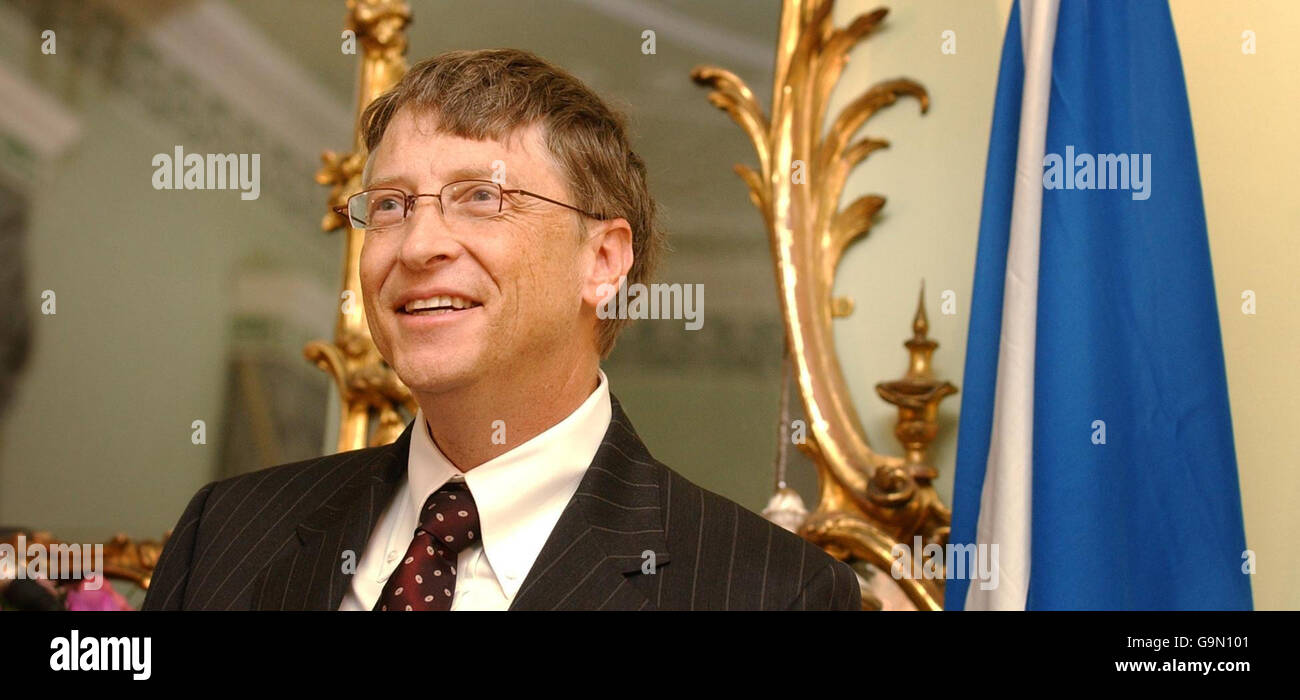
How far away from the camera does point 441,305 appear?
5.39ft

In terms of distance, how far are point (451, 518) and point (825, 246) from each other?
4.22 ft

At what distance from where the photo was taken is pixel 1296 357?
233 cm

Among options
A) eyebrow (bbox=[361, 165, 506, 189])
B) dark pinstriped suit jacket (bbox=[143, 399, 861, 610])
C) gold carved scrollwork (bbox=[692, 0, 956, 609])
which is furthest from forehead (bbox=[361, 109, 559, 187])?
gold carved scrollwork (bbox=[692, 0, 956, 609])

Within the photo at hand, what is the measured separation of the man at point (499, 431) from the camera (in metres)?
1.63

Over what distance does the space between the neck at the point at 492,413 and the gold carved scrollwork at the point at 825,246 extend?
981 mm

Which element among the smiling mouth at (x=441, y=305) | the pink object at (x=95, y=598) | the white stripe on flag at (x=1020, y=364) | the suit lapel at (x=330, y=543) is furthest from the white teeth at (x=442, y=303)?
the pink object at (x=95, y=598)

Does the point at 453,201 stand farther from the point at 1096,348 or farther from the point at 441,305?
the point at 1096,348

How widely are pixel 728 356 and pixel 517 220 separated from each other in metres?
1.10

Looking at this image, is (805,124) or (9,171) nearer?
(805,124)

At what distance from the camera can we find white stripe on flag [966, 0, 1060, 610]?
7.29 feet

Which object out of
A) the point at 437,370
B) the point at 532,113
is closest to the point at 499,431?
the point at 437,370
